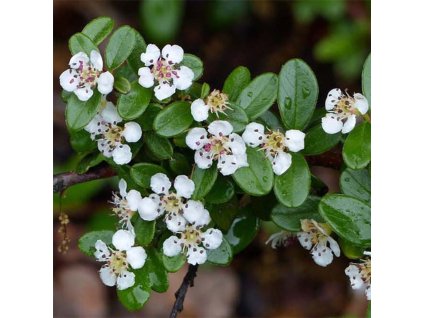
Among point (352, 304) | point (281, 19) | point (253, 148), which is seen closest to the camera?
point (253, 148)

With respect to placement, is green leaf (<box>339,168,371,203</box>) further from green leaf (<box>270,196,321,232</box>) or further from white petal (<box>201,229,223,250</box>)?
white petal (<box>201,229,223,250</box>)

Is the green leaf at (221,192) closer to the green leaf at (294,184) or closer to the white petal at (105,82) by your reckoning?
the green leaf at (294,184)

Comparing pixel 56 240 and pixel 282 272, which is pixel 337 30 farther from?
pixel 56 240

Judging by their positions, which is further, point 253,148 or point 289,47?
point 289,47

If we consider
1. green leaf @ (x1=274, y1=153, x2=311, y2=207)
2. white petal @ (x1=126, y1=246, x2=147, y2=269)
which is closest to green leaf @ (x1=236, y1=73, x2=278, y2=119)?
green leaf @ (x1=274, y1=153, x2=311, y2=207)

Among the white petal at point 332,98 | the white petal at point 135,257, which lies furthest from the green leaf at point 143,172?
the white petal at point 332,98

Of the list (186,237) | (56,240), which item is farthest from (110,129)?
(56,240)
